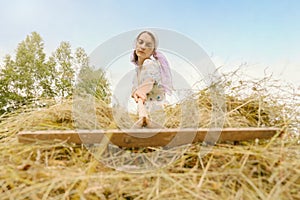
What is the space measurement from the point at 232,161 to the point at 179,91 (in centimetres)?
86

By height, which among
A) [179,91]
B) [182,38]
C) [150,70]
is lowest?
[179,91]

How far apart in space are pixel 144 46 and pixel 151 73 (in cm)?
18

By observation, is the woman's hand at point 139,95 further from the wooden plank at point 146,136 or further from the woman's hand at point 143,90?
the wooden plank at point 146,136

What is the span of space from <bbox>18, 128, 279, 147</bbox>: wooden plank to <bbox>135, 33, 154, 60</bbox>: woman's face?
910mm

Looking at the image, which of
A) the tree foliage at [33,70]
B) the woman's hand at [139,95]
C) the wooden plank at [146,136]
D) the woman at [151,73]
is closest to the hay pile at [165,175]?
the wooden plank at [146,136]

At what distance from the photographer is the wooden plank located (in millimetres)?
979

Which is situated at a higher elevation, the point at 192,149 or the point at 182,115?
the point at 182,115

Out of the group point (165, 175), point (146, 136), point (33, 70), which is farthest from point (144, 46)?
point (33, 70)

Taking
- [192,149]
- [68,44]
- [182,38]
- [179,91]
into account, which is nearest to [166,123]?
[179,91]

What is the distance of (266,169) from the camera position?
2.75 feet

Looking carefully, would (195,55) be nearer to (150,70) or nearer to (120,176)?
(150,70)

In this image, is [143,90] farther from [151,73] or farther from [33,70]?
[33,70]

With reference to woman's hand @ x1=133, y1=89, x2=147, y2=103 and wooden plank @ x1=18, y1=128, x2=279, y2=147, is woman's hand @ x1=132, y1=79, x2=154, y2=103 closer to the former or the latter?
woman's hand @ x1=133, y1=89, x2=147, y2=103

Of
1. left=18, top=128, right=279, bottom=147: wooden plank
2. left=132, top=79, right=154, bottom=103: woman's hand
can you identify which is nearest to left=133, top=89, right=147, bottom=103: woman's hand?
left=132, top=79, right=154, bottom=103: woman's hand
